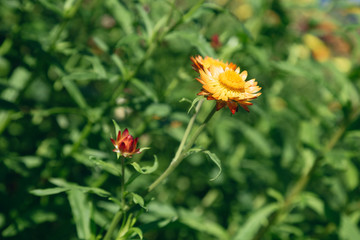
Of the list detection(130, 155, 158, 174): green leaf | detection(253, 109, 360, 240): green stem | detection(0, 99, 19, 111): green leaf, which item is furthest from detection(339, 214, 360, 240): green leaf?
detection(0, 99, 19, 111): green leaf

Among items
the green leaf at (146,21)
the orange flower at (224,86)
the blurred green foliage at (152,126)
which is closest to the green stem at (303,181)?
the blurred green foliage at (152,126)

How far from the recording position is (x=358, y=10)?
7.05 feet

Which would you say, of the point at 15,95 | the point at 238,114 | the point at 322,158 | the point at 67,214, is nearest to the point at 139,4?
the point at 15,95

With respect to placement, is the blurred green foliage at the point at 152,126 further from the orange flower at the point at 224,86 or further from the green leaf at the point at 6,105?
the orange flower at the point at 224,86

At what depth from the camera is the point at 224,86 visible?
962 millimetres

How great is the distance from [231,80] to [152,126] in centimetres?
93

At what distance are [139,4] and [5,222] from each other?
1.20 meters

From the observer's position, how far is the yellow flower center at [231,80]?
3.23 ft

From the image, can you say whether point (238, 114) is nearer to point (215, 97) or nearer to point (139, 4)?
point (139, 4)

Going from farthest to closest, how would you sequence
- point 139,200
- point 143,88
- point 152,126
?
point 152,126
point 143,88
point 139,200

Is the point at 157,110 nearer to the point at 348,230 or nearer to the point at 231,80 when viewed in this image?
the point at 231,80

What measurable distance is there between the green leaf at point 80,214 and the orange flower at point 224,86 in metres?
0.61

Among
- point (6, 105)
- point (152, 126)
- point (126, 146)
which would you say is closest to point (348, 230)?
point (152, 126)

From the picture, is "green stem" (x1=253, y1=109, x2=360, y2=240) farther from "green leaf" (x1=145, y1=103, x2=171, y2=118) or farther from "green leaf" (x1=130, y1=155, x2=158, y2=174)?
"green leaf" (x1=130, y1=155, x2=158, y2=174)
